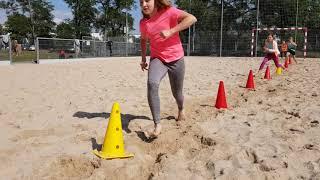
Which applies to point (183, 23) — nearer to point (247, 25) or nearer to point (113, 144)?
point (113, 144)

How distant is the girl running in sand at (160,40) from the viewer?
4.73 meters

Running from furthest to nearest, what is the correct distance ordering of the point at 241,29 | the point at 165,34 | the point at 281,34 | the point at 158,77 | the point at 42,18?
the point at 42,18, the point at 241,29, the point at 281,34, the point at 158,77, the point at 165,34

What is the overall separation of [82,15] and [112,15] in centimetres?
478

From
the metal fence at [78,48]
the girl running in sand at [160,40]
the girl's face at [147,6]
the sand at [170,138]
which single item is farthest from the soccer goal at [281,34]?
the girl's face at [147,6]

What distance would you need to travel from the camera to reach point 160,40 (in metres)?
4.87

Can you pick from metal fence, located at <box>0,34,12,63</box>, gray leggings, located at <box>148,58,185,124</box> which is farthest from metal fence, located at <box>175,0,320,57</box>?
gray leggings, located at <box>148,58,185,124</box>

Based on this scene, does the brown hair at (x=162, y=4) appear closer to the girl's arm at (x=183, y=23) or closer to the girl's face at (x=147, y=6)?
the girl's face at (x=147, y=6)

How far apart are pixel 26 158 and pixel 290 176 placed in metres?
2.54

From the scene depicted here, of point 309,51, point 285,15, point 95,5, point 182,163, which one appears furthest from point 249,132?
point 95,5

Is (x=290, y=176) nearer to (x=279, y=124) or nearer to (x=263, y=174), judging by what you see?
(x=263, y=174)

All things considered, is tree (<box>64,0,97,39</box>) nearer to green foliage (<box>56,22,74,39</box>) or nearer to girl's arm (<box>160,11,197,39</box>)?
green foliage (<box>56,22,74,39</box>)

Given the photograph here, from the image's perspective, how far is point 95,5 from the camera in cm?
6328

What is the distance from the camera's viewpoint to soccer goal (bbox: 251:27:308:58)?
30367 mm

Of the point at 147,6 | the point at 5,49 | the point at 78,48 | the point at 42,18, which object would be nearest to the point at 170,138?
the point at 147,6
